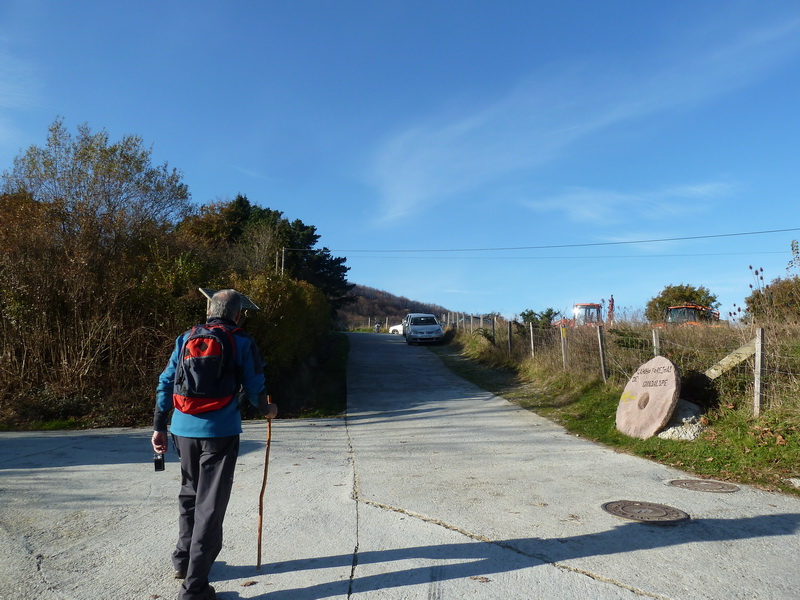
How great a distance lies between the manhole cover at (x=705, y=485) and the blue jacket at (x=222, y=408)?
4.68 metres

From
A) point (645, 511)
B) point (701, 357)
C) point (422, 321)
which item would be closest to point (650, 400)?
point (701, 357)

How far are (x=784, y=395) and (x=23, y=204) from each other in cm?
1597

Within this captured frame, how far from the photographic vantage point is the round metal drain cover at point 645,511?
5117 mm

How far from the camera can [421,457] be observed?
308 inches

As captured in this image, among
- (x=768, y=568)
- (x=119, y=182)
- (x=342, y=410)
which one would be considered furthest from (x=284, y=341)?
(x=768, y=568)

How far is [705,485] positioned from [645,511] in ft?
4.60

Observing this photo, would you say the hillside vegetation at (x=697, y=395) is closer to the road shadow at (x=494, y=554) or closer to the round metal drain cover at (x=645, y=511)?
the round metal drain cover at (x=645, y=511)

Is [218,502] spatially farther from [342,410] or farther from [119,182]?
[119,182]

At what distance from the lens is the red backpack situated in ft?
11.9

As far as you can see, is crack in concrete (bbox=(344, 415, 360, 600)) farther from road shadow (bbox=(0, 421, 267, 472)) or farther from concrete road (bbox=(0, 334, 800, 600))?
road shadow (bbox=(0, 421, 267, 472))

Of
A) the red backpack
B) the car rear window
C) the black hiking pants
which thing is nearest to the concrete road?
the black hiking pants

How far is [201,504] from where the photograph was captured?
3617 millimetres

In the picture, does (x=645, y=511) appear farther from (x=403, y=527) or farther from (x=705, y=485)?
(x=403, y=527)

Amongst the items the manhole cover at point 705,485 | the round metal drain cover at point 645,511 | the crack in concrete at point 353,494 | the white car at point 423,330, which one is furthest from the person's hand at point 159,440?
Answer: the white car at point 423,330
